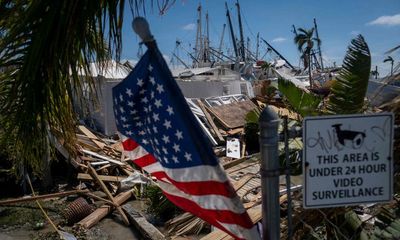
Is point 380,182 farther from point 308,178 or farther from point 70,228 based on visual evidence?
point 70,228

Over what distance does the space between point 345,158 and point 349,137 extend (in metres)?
0.12

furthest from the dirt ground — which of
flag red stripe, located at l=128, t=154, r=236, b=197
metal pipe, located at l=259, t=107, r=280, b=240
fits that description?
metal pipe, located at l=259, t=107, r=280, b=240

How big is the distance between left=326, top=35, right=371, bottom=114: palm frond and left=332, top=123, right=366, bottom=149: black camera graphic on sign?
176 cm

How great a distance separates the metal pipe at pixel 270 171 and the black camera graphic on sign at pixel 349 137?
0.33 metres

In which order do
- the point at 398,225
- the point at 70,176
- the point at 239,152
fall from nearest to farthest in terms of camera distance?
1. the point at 398,225
2. the point at 70,176
3. the point at 239,152

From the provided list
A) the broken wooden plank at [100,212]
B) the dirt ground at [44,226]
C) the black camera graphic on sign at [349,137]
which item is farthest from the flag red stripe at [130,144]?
the broken wooden plank at [100,212]

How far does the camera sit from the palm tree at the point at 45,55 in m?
2.24

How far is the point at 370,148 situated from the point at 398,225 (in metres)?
1.03

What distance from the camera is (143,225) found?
20.3 feet

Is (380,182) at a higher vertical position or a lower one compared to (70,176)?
higher

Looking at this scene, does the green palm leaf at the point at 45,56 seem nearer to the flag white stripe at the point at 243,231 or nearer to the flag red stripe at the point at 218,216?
the flag red stripe at the point at 218,216

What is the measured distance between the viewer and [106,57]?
2898mm

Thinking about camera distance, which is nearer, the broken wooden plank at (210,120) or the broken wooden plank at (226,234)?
the broken wooden plank at (226,234)

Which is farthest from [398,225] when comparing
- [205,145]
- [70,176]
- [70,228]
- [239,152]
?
[239,152]
